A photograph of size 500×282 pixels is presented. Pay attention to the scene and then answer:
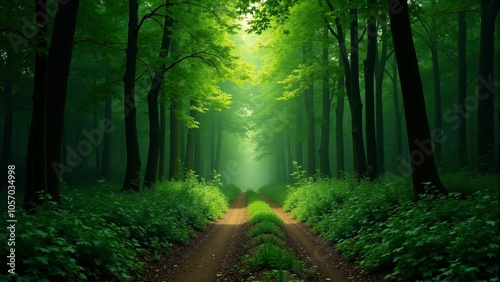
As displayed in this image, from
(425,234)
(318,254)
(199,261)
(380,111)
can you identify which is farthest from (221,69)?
(425,234)

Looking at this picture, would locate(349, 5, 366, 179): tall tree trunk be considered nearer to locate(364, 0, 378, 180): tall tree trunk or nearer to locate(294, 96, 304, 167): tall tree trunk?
locate(364, 0, 378, 180): tall tree trunk

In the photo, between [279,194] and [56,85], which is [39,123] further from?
[279,194]

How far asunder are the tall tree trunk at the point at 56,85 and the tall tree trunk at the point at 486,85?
47.7ft

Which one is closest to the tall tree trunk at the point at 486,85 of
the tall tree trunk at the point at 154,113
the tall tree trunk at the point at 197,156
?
the tall tree trunk at the point at 154,113

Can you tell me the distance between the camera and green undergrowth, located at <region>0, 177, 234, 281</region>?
482 cm

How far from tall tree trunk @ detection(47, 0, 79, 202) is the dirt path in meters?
3.39

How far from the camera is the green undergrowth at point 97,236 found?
190 inches

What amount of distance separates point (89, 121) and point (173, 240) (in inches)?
1135

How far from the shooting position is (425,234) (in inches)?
218

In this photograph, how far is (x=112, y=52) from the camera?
14539 mm

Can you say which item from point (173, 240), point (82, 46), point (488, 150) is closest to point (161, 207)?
point (173, 240)

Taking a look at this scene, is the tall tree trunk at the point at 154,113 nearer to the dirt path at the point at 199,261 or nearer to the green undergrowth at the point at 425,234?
the dirt path at the point at 199,261

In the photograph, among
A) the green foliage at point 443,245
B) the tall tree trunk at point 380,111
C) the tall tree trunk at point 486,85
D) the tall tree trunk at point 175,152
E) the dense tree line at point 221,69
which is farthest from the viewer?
the tall tree trunk at point 380,111

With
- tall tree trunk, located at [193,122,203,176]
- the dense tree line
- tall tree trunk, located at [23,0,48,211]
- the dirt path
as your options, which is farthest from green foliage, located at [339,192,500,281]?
tall tree trunk, located at [193,122,203,176]
